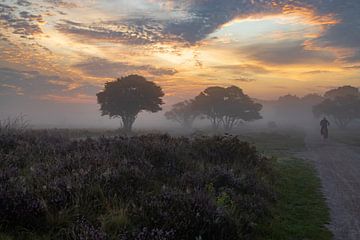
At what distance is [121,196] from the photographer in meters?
7.78

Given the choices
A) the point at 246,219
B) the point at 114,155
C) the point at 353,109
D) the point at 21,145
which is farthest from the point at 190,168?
the point at 353,109

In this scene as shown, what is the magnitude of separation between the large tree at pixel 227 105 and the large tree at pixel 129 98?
22.8 m

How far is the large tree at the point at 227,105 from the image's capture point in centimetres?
8756

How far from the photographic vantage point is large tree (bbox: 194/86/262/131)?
8756 cm

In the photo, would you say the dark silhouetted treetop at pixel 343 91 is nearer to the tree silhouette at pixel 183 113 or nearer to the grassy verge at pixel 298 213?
the tree silhouette at pixel 183 113

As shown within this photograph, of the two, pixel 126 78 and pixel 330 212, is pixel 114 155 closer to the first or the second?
pixel 330 212

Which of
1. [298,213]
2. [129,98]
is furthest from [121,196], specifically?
[129,98]

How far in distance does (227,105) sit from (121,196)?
8068cm

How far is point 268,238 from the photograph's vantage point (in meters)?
7.97

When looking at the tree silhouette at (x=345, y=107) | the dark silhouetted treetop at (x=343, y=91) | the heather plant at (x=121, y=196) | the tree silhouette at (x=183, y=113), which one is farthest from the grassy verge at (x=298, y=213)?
the dark silhouetted treetop at (x=343, y=91)

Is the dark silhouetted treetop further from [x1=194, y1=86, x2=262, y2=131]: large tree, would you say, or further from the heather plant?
the heather plant

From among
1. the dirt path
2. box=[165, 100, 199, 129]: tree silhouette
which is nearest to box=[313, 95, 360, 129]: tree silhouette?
box=[165, 100, 199, 129]: tree silhouette

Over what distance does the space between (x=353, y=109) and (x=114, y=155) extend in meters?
99.7

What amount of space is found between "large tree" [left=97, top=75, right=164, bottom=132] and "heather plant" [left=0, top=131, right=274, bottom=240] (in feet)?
177
